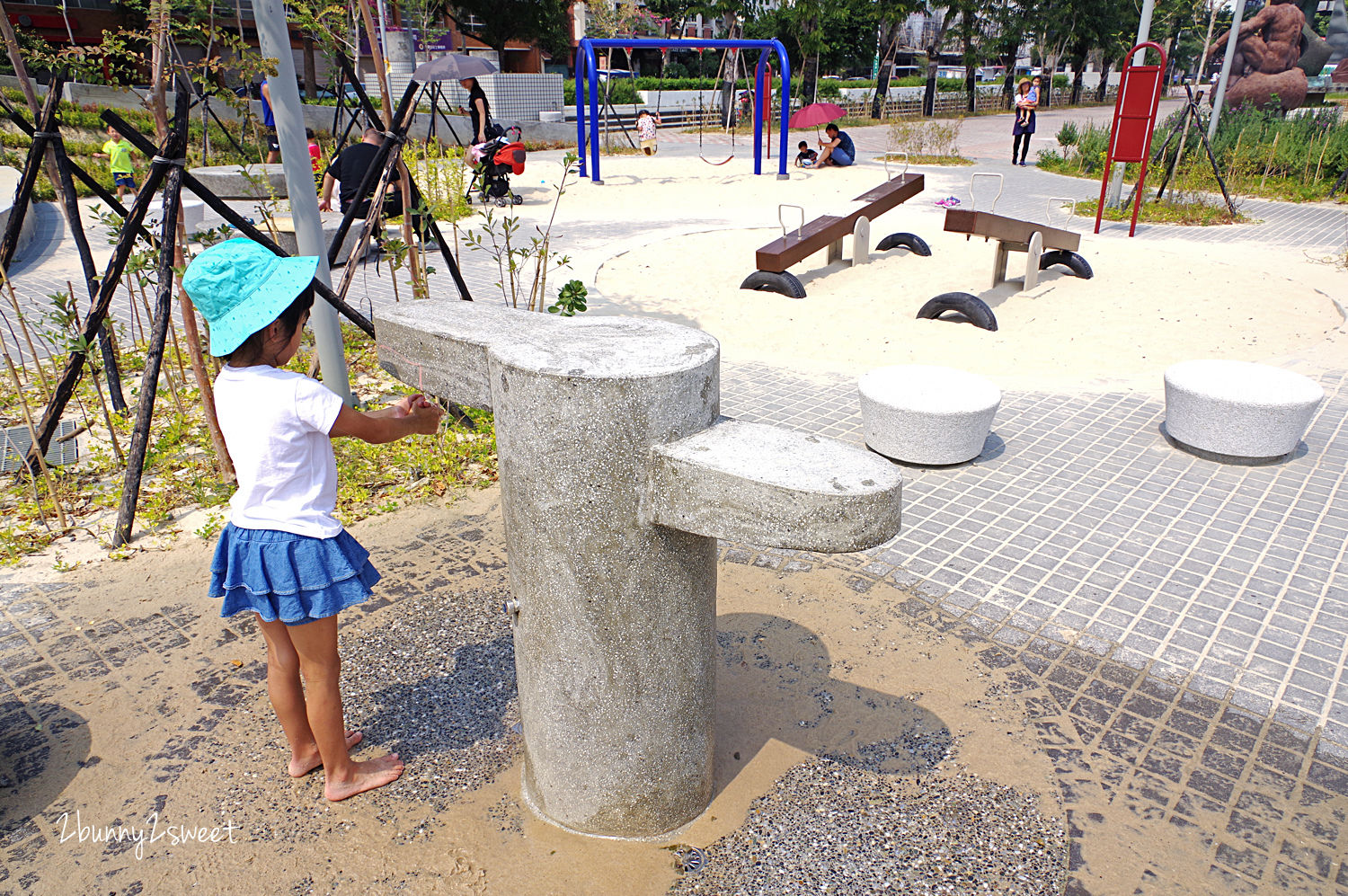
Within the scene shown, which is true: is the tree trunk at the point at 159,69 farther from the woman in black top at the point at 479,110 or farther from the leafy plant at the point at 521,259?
the woman in black top at the point at 479,110

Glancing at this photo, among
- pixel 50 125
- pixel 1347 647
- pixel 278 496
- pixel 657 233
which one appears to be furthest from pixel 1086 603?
pixel 657 233

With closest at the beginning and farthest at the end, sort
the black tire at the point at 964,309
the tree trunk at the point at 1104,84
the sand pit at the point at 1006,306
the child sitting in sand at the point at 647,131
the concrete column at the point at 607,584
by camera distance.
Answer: the concrete column at the point at 607,584, the sand pit at the point at 1006,306, the black tire at the point at 964,309, the child sitting in sand at the point at 647,131, the tree trunk at the point at 1104,84

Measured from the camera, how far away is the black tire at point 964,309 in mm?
7664

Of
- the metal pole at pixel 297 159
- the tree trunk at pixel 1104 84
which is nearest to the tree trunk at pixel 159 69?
the metal pole at pixel 297 159

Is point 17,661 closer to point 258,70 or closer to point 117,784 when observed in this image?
point 117,784

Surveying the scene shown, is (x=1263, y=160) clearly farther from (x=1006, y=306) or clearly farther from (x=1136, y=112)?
(x=1006, y=306)

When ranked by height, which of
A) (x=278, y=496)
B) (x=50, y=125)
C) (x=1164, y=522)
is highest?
(x=50, y=125)

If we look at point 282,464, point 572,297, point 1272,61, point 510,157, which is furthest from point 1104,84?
point 282,464

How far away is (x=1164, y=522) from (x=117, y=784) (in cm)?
474

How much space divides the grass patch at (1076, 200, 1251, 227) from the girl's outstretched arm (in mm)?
12765

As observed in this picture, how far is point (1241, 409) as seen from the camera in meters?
4.99

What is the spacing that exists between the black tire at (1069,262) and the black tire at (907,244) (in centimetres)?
134

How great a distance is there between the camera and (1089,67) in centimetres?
7144

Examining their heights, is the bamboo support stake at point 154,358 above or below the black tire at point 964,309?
above
